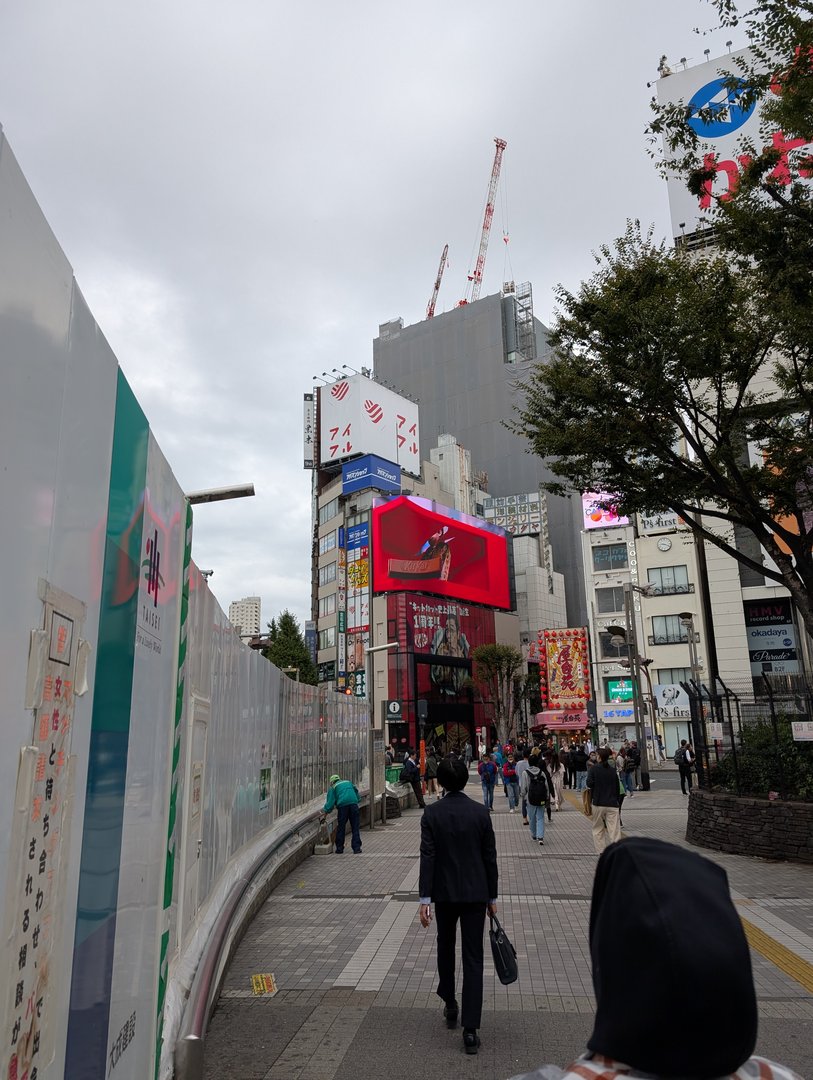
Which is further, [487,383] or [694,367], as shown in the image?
[487,383]

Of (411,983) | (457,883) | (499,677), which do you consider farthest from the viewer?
(499,677)

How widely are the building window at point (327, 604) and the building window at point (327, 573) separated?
4.02 ft

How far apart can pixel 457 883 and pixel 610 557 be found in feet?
190

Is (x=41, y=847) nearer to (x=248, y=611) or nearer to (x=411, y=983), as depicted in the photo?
(x=411, y=983)

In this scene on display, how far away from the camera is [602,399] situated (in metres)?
13.2

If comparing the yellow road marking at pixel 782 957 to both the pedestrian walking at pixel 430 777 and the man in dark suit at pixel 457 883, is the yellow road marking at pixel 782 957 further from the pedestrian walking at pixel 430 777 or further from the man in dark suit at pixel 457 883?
the pedestrian walking at pixel 430 777

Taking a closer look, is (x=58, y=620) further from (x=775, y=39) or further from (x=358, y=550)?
(x=358, y=550)

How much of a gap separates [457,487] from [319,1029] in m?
75.9

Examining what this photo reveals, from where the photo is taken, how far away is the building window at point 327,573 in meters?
65.0

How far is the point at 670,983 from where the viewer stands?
55.7 inches

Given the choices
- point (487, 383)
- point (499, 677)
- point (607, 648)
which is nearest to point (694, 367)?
point (607, 648)

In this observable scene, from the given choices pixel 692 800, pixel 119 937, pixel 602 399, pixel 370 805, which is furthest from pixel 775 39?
pixel 370 805

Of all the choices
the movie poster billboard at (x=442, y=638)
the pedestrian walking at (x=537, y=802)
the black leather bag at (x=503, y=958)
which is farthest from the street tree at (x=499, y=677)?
the black leather bag at (x=503, y=958)

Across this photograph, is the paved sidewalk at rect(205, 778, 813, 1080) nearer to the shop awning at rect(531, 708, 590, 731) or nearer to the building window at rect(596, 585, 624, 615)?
the shop awning at rect(531, 708, 590, 731)
